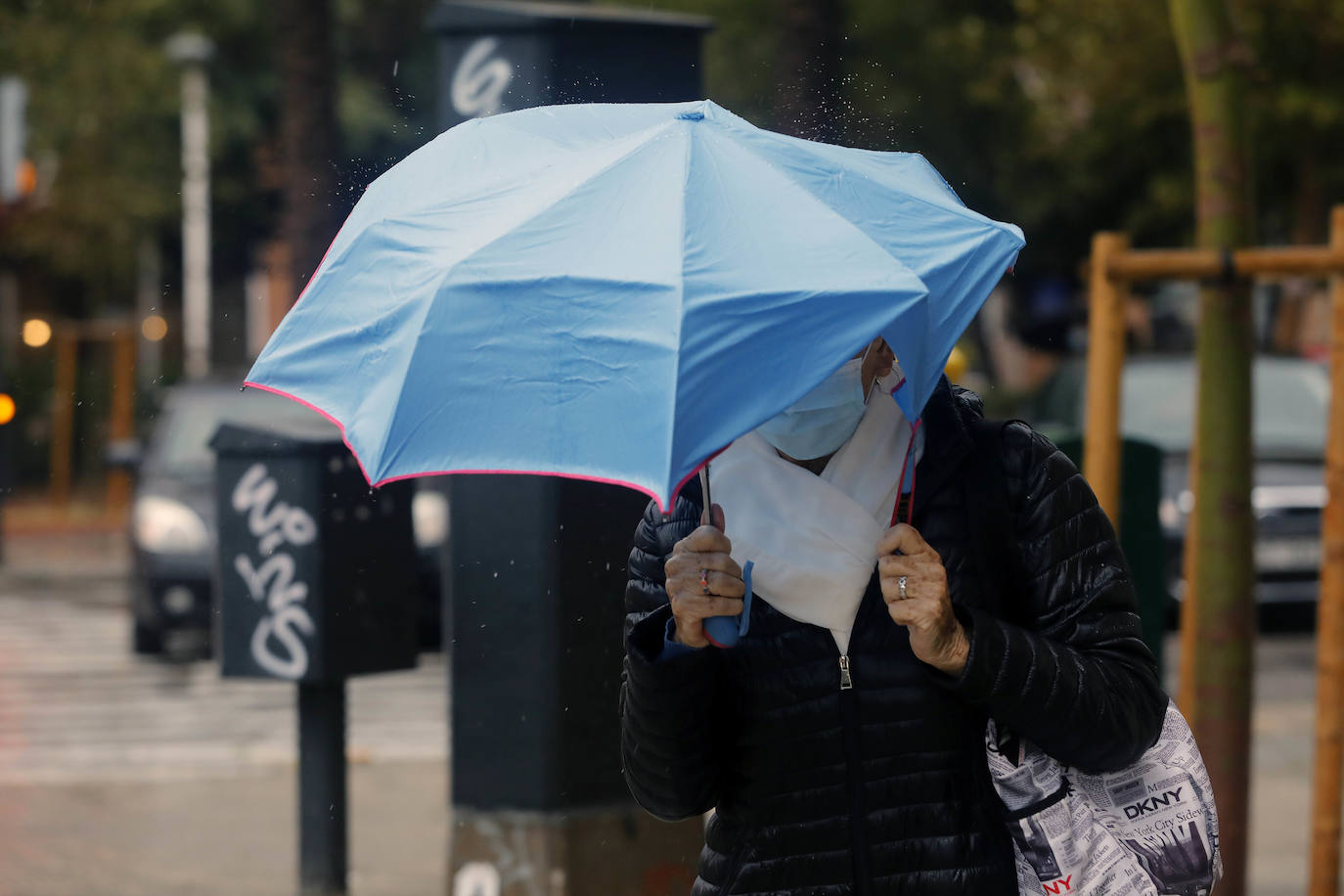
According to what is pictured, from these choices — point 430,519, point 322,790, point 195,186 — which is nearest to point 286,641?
point 322,790

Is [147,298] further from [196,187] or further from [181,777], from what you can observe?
[181,777]

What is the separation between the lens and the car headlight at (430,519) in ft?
38.1

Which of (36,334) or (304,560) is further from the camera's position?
(36,334)

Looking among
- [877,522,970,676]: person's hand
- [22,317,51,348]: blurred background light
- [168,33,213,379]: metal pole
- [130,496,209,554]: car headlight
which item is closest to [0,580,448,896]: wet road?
[130,496,209,554]: car headlight

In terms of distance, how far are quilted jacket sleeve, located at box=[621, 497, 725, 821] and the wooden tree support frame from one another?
2312 mm

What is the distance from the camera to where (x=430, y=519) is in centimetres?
1173

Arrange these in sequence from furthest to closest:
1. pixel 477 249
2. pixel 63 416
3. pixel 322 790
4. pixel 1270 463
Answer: pixel 63 416, pixel 1270 463, pixel 322 790, pixel 477 249

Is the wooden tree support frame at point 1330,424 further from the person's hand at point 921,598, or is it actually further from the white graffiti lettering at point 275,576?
the person's hand at point 921,598

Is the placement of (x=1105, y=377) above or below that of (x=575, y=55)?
below

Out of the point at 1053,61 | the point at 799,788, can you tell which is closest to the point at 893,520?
the point at 799,788

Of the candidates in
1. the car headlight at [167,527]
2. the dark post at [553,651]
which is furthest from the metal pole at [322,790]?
the car headlight at [167,527]

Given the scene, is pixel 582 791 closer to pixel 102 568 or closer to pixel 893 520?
pixel 893 520

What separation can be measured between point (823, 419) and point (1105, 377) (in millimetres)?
2490

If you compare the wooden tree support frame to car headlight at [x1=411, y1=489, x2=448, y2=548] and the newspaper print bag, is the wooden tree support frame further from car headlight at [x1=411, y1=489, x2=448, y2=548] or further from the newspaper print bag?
car headlight at [x1=411, y1=489, x2=448, y2=548]
